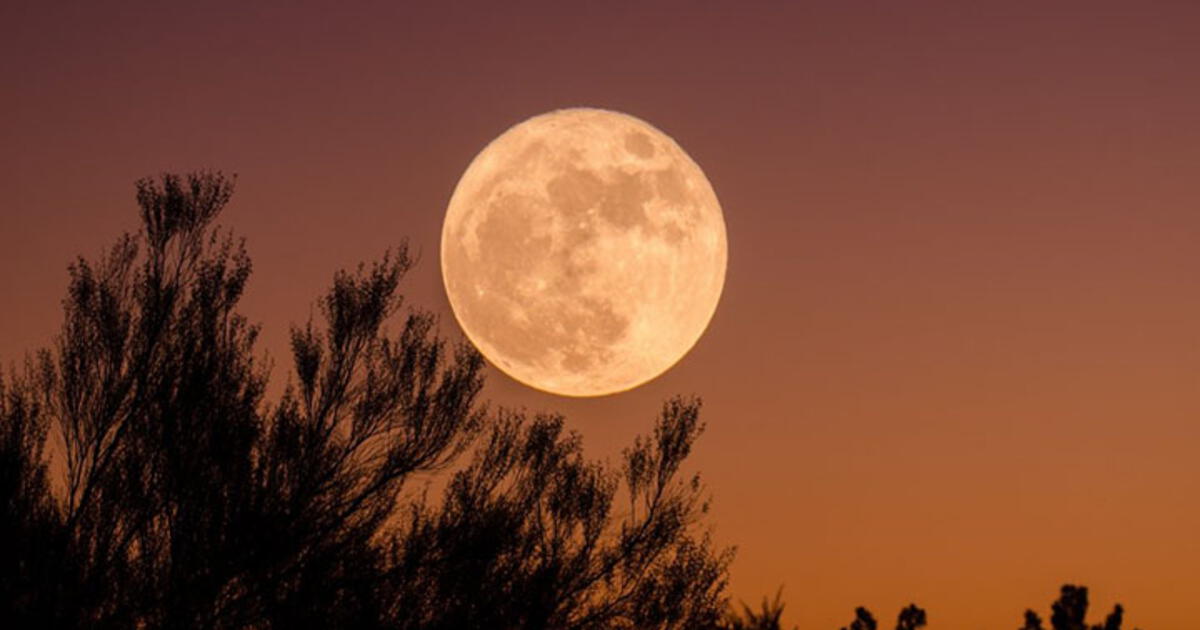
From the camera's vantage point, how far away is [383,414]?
18656 millimetres

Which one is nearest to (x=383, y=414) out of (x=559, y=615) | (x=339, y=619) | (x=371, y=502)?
(x=371, y=502)

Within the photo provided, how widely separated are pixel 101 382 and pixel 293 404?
7.70 feet

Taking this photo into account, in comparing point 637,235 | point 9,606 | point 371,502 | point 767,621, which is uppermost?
point 637,235

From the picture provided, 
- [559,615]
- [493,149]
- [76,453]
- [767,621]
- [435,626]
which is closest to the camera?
[767,621]

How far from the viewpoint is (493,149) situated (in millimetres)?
22578

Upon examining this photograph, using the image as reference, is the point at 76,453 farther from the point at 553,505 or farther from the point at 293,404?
the point at 553,505

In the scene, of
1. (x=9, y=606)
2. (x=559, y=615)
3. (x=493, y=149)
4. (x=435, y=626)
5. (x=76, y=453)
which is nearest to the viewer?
(x=9, y=606)

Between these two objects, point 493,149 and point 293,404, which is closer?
point 293,404

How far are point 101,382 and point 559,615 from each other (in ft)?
23.5

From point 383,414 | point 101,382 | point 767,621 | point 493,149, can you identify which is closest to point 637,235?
point 493,149

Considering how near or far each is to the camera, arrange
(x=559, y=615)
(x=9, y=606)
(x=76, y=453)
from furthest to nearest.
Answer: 1. (x=559, y=615)
2. (x=76, y=453)
3. (x=9, y=606)

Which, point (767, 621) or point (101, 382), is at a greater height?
point (101, 382)

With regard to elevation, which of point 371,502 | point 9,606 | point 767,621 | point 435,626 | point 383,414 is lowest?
point 767,621

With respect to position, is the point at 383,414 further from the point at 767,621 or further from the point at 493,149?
the point at 767,621
